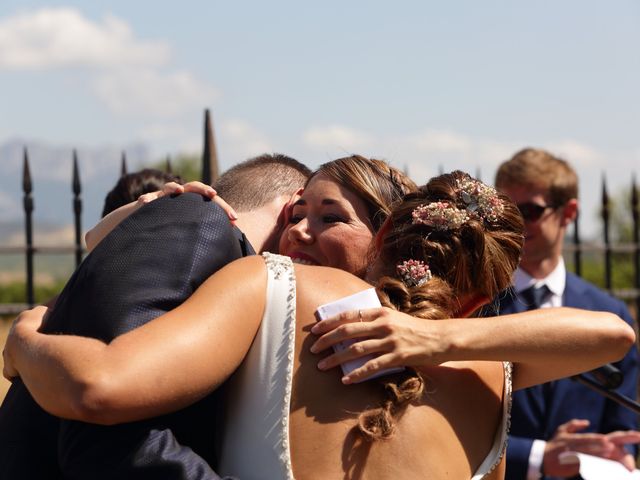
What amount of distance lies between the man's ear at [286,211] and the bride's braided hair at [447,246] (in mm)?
565

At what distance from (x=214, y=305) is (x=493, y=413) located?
34.6 inches

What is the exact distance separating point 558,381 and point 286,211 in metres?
2.53

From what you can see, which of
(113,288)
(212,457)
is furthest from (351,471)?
(113,288)

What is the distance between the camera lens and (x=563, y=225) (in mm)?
5953

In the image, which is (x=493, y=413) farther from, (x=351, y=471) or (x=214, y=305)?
(x=214, y=305)

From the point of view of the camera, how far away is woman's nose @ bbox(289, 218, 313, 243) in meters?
2.95


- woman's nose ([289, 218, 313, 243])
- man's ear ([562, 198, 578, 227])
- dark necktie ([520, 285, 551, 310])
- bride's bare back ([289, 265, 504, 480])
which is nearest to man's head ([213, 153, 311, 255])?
woman's nose ([289, 218, 313, 243])

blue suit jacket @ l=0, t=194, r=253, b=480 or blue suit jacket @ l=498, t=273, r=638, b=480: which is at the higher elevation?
blue suit jacket @ l=0, t=194, r=253, b=480

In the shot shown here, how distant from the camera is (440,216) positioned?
2.62 m

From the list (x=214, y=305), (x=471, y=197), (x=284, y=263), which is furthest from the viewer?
(x=471, y=197)

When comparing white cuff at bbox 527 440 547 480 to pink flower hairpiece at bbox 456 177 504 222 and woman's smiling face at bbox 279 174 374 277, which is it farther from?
pink flower hairpiece at bbox 456 177 504 222

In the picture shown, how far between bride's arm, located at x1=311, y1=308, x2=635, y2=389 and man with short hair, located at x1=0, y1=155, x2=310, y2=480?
36cm

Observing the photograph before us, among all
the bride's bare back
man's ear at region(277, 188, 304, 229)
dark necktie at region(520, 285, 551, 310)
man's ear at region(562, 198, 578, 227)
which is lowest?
dark necktie at region(520, 285, 551, 310)

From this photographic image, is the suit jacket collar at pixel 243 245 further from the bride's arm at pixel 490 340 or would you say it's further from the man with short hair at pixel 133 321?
the bride's arm at pixel 490 340
